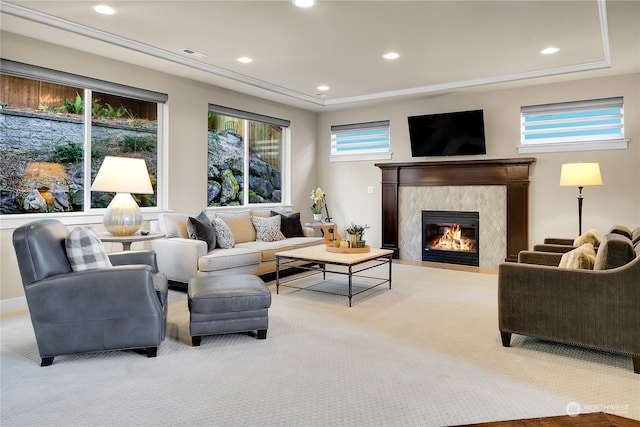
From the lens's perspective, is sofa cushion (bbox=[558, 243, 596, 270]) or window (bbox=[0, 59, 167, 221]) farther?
window (bbox=[0, 59, 167, 221])

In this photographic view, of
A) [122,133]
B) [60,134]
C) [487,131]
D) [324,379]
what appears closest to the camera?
[324,379]

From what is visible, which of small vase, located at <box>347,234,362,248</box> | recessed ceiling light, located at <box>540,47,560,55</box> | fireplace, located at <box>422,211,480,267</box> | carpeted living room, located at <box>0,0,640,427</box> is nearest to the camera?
carpeted living room, located at <box>0,0,640,427</box>

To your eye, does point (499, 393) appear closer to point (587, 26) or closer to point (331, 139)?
point (587, 26)

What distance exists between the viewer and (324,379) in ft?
8.23

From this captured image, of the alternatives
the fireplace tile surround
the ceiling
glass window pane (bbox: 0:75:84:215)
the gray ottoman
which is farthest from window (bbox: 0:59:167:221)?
the fireplace tile surround

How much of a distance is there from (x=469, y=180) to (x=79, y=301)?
5250mm

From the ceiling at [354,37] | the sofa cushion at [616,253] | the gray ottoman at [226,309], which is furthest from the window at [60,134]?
the sofa cushion at [616,253]

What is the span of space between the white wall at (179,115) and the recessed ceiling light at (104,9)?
3.27ft

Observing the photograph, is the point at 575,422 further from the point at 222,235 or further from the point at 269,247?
the point at 222,235

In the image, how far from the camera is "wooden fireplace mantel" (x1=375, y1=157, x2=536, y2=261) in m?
5.94

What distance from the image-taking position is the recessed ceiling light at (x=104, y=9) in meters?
3.54

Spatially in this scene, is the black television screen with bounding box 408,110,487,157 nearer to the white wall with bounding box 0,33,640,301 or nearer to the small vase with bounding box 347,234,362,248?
the white wall with bounding box 0,33,640,301

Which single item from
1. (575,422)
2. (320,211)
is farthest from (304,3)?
(320,211)

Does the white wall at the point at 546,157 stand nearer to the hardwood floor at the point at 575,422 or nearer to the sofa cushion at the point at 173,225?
the sofa cushion at the point at 173,225
